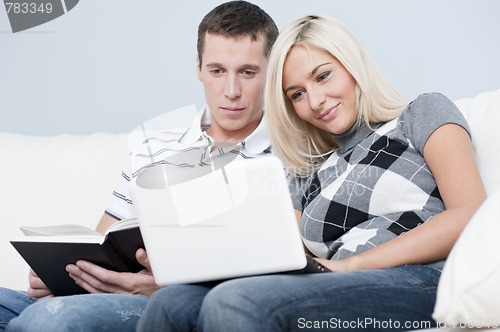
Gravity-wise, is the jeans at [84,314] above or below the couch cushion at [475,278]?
below

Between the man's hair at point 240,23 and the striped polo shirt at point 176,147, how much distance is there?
225 mm

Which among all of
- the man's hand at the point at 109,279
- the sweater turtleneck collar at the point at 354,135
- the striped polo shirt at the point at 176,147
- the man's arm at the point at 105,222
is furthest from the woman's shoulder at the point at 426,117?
the man's arm at the point at 105,222

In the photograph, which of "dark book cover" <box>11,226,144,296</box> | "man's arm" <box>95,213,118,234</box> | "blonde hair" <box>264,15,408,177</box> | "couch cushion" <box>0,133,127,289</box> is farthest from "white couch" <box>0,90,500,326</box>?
"dark book cover" <box>11,226,144,296</box>

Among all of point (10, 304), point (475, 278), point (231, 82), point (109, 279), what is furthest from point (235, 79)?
point (475, 278)

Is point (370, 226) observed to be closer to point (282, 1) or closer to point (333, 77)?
point (333, 77)

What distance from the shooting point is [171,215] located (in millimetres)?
1303

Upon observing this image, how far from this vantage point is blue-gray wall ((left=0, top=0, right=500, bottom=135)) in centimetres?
273

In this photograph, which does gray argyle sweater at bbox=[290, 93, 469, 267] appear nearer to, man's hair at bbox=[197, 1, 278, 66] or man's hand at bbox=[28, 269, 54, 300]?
man's hair at bbox=[197, 1, 278, 66]

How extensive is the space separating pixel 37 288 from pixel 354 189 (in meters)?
0.79

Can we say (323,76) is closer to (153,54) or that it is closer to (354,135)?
(354,135)

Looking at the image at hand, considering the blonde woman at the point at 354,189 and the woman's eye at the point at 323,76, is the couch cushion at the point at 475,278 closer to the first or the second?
the blonde woman at the point at 354,189

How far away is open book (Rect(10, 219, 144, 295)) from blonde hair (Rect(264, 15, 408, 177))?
49cm

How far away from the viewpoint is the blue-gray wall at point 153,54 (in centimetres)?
273

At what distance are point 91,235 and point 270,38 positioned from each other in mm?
843
